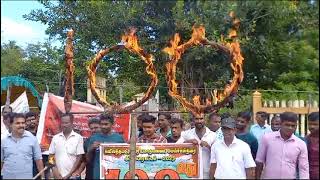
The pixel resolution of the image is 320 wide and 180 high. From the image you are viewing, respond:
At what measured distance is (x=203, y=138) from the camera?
275 inches

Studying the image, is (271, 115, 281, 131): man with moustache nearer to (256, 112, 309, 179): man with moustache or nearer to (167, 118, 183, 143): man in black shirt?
(167, 118, 183, 143): man in black shirt

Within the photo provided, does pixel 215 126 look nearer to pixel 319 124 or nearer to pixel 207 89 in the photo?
pixel 319 124

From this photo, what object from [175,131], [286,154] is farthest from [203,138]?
→ [286,154]

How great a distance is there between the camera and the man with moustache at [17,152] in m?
6.47

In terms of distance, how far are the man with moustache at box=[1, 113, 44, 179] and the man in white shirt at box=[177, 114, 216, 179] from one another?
1.83m

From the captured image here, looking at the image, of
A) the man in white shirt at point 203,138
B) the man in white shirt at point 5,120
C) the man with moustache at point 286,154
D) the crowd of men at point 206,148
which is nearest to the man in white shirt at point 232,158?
the crowd of men at point 206,148

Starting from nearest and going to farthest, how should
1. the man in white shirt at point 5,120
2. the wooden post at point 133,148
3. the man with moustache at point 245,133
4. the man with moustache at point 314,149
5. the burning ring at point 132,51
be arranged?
the wooden post at point 133,148 < the man with moustache at point 314,149 < the man in white shirt at point 5,120 < the man with moustache at point 245,133 < the burning ring at point 132,51

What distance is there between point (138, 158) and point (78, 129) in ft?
9.22

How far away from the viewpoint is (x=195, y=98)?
33.2 feet

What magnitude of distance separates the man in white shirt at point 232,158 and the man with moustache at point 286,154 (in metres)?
0.21

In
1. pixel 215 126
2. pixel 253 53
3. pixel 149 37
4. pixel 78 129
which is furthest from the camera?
pixel 149 37

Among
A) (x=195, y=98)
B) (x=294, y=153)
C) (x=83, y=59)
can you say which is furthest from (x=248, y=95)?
(x=83, y=59)

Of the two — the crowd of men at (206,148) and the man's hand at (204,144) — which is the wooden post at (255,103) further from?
the man's hand at (204,144)

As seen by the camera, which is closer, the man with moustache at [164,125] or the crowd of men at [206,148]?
the crowd of men at [206,148]
